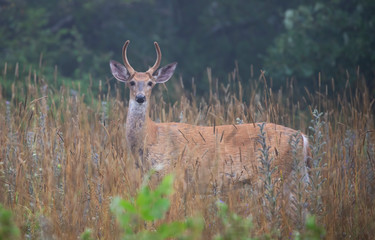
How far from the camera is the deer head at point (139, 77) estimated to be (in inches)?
204

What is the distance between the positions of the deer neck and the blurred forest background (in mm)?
6044

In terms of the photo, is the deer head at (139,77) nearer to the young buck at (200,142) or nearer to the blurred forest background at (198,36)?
the young buck at (200,142)

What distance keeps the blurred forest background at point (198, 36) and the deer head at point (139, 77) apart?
17.8ft

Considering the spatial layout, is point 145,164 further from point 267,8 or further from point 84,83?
point 267,8

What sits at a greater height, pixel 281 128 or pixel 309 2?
pixel 309 2

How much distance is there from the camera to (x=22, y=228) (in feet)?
9.95

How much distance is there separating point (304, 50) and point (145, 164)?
748 centimetres

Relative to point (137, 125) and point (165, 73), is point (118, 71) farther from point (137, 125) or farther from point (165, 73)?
point (137, 125)

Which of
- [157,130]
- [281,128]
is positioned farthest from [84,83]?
[281,128]

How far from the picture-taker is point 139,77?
17.5 feet

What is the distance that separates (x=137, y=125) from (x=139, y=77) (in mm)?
639

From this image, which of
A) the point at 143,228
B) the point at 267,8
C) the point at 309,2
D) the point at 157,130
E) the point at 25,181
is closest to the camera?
the point at 143,228

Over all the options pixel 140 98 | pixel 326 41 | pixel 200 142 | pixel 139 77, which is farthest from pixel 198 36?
pixel 200 142

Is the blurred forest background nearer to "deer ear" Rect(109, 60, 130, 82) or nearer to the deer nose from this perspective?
"deer ear" Rect(109, 60, 130, 82)
